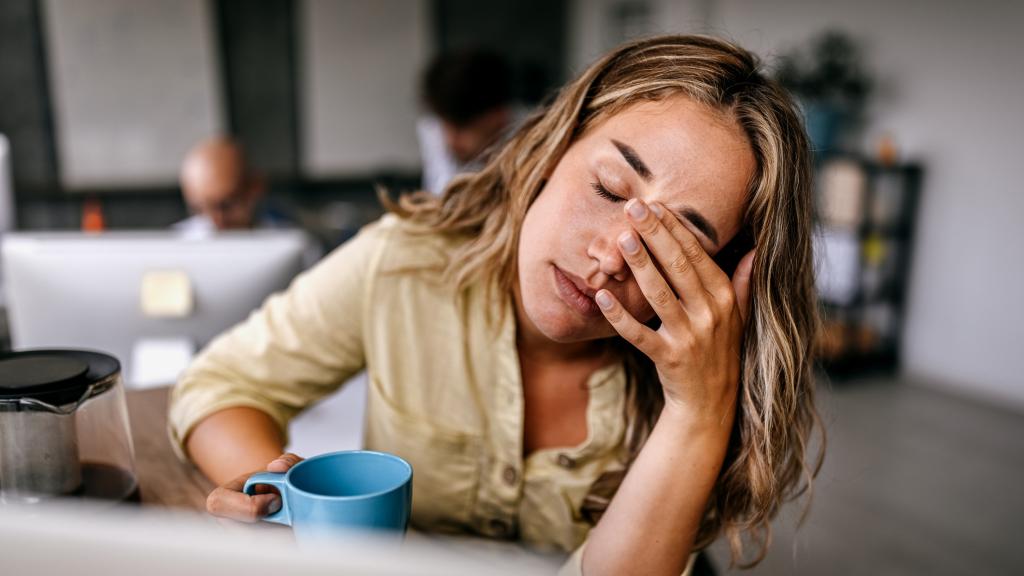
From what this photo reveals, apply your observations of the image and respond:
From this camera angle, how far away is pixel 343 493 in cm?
58

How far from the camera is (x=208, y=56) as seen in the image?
4980 mm

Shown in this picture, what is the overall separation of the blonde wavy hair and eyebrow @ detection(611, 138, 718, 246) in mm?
65

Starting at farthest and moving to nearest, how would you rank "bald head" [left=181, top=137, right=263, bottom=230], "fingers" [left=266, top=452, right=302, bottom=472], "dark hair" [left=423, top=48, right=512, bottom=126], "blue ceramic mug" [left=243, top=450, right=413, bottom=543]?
"dark hair" [left=423, top=48, right=512, bottom=126], "bald head" [left=181, top=137, right=263, bottom=230], "fingers" [left=266, top=452, right=302, bottom=472], "blue ceramic mug" [left=243, top=450, right=413, bottom=543]

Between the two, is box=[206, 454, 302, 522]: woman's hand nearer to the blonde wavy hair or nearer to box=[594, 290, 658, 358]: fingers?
box=[594, 290, 658, 358]: fingers

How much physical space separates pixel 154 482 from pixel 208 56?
4747 mm

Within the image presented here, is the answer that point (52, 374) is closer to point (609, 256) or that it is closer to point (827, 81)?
point (609, 256)

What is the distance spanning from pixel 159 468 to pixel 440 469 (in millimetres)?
358

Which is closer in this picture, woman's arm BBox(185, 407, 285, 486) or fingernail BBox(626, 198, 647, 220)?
fingernail BBox(626, 198, 647, 220)

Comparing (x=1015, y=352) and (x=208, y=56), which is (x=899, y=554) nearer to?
(x=1015, y=352)

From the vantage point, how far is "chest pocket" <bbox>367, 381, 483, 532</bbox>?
994 millimetres

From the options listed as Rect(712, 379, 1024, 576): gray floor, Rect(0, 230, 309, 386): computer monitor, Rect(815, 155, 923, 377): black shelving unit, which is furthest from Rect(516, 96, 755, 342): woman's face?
Rect(815, 155, 923, 377): black shelving unit

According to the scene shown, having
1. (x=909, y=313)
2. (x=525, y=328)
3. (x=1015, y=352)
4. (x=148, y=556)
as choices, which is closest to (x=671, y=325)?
(x=525, y=328)

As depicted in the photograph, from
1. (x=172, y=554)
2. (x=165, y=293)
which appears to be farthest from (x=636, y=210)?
(x=165, y=293)

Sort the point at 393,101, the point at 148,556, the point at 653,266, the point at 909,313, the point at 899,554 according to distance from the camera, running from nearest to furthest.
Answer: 1. the point at 148,556
2. the point at 653,266
3. the point at 899,554
4. the point at 909,313
5. the point at 393,101
